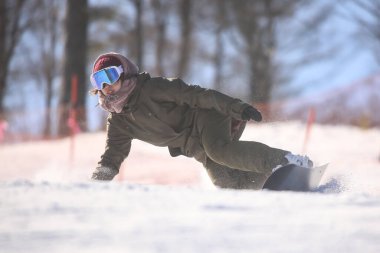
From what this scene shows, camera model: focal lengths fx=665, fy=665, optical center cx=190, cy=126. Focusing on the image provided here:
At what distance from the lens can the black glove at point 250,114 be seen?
4535 mm

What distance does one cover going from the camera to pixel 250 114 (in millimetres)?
4551

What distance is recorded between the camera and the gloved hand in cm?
489

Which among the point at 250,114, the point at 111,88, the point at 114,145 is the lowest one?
the point at 114,145

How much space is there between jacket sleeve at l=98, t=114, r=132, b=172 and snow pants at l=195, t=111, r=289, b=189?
0.58 meters

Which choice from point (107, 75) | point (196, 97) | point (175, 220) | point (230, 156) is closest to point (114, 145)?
point (107, 75)

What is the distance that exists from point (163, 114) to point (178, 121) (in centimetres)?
16

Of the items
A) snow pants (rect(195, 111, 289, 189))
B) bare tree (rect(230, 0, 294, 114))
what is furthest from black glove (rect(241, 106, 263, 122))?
bare tree (rect(230, 0, 294, 114))

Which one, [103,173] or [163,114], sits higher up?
[163,114]

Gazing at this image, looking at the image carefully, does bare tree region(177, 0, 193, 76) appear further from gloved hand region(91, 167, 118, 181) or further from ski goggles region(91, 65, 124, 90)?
ski goggles region(91, 65, 124, 90)

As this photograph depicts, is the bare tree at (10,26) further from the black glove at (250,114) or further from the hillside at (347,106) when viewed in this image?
the black glove at (250,114)

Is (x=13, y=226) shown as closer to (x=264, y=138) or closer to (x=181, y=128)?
(x=181, y=128)

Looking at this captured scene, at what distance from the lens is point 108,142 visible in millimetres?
5086

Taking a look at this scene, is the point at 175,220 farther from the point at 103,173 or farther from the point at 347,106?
the point at 347,106

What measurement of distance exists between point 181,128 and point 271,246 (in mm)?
2790
